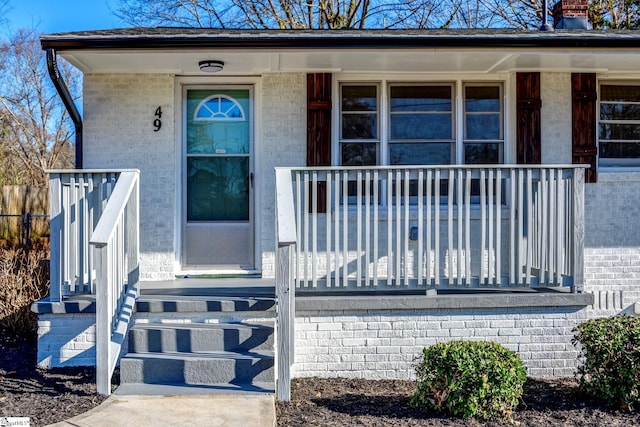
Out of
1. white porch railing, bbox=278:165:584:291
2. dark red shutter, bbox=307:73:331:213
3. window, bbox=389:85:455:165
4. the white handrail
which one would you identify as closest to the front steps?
the white handrail

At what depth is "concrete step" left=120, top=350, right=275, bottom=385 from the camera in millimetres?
4938

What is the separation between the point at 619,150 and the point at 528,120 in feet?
4.49

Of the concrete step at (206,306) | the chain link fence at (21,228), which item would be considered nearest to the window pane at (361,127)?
the concrete step at (206,306)

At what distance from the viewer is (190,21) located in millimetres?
19062

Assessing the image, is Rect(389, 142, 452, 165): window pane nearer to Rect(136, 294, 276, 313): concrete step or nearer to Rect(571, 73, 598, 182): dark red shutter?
Rect(571, 73, 598, 182): dark red shutter

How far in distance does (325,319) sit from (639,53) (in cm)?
415

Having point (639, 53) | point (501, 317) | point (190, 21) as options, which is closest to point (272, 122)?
point (501, 317)

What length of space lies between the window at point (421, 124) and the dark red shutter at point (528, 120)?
251mm

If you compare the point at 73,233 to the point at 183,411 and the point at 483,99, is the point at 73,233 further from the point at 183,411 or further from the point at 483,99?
the point at 483,99

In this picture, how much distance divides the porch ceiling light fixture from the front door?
2.22 ft

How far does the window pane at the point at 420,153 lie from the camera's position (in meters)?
7.19

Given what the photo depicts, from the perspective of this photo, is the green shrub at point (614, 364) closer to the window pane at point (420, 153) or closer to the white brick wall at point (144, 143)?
the window pane at point (420, 153)

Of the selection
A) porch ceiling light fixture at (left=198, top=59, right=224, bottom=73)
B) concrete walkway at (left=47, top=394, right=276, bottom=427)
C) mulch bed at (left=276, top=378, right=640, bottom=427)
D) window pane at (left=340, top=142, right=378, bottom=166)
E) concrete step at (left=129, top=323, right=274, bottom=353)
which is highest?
porch ceiling light fixture at (left=198, top=59, right=224, bottom=73)

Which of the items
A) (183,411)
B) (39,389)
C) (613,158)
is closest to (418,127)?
(613,158)
